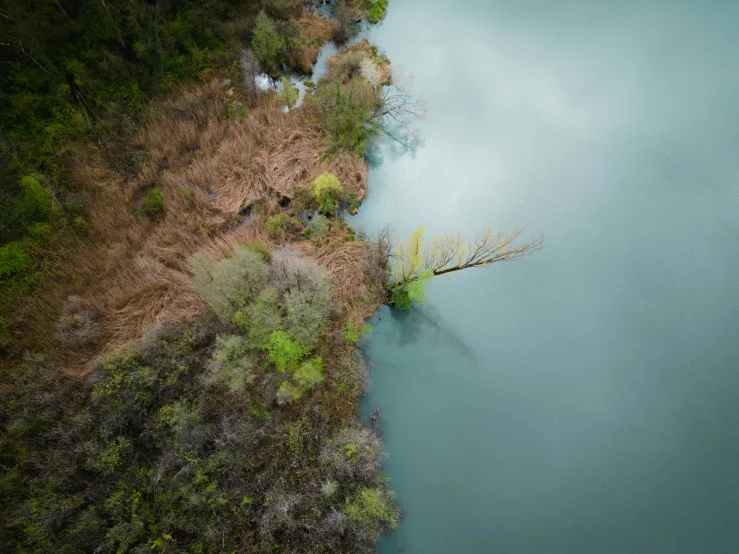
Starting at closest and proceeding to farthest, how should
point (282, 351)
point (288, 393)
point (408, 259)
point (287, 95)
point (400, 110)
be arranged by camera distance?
point (288, 393), point (282, 351), point (408, 259), point (287, 95), point (400, 110)

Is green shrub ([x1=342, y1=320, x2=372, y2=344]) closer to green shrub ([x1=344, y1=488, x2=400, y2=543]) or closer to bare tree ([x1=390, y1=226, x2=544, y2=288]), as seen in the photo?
bare tree ([x1=390, y1=226, x2=544, y2=288])

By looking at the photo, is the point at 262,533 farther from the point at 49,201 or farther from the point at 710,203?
the point at 710,203

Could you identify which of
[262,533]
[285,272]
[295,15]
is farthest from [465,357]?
[295,15]

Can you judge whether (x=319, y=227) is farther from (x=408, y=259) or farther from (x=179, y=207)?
(x=179, y=207)

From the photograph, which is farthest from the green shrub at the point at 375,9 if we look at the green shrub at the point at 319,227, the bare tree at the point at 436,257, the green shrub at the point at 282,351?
the green shrub at the point at 282,351

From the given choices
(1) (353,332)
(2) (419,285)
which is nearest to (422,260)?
(2) (419,285)

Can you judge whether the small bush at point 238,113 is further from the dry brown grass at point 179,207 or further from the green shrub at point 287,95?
the green shrub at point 287,95

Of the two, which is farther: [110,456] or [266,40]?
[266,40]
